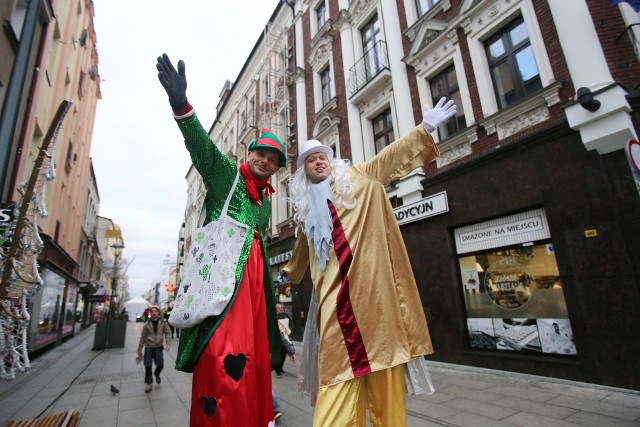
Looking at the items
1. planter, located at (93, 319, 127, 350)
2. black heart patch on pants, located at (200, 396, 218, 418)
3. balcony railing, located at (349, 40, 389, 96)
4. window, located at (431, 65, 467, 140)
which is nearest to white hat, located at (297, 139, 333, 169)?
black heart patch on pants, located at (200, 396, 218, 418)

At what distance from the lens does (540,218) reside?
6.22 metres

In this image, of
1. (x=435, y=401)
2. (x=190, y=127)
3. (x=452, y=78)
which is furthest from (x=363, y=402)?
(x=452, y=78)

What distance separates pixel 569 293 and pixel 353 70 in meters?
9.41

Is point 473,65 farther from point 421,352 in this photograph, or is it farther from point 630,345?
point 421,352

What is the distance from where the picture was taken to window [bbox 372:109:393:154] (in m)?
10.5

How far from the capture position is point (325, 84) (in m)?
14.5

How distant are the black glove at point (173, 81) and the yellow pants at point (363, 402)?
1.71 metres

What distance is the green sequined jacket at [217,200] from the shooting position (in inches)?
70.9

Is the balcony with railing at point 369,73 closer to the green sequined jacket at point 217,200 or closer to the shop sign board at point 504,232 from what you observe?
the shop sign board at point 504,232

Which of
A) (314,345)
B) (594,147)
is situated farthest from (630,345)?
(314,345)

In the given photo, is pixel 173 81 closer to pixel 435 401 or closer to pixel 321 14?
pixel 435 401

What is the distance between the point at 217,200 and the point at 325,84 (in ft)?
44.6

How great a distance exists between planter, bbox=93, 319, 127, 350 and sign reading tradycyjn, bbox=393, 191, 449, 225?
1306 cm

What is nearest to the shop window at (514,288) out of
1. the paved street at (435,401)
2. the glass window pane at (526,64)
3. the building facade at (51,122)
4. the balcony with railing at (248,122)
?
the paved street at (435,401)
